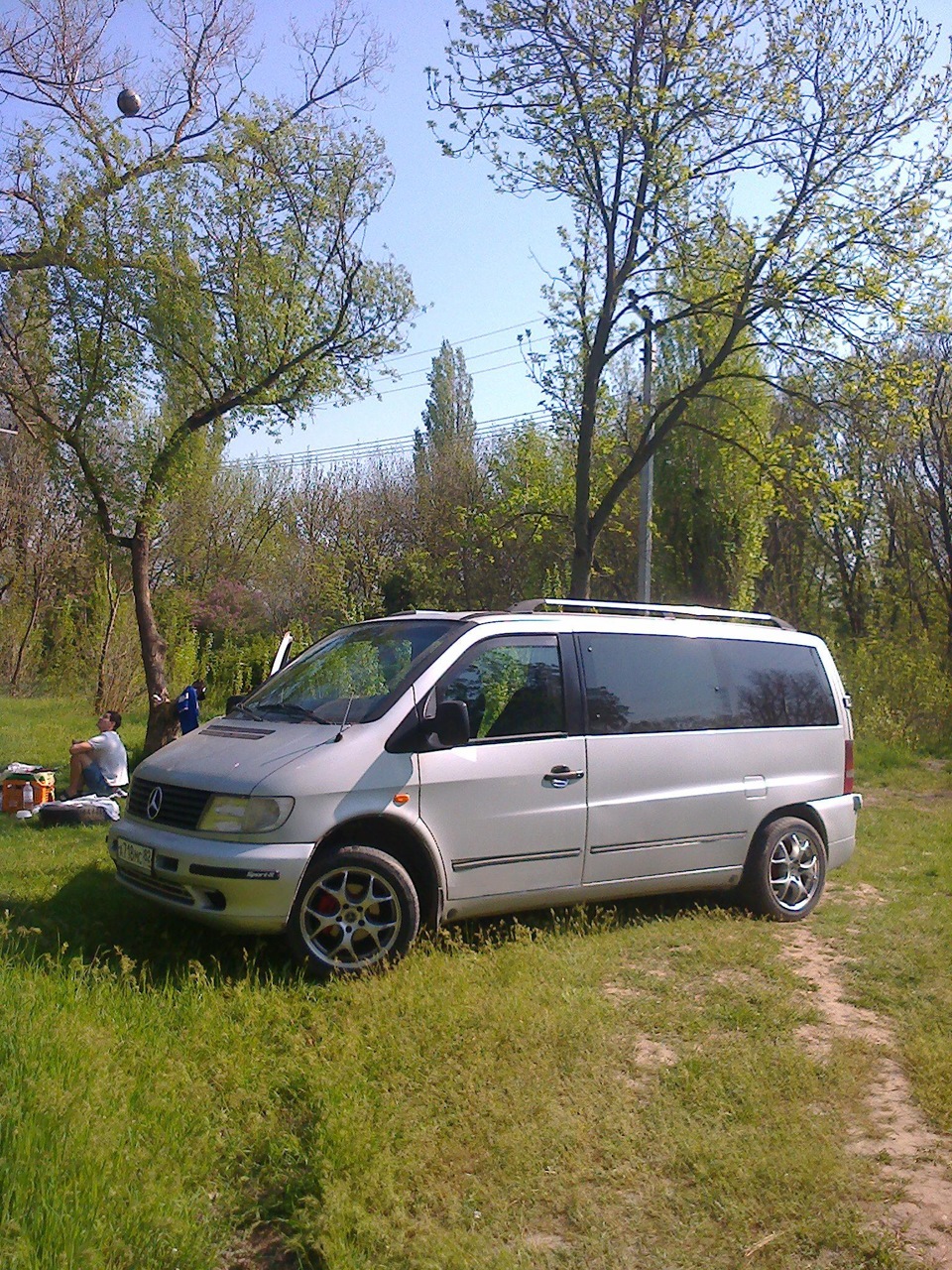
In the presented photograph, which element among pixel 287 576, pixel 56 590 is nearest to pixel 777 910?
pixel 56 590

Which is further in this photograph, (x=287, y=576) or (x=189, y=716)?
(x=287, y=576)

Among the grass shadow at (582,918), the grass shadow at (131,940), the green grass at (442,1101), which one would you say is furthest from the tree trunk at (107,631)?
the grass shadow at (582,918)

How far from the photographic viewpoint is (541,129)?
504 inches

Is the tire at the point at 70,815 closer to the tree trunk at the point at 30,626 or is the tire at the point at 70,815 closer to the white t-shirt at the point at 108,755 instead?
the white t-shirt at the point at 108,755

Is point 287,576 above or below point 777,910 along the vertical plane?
above

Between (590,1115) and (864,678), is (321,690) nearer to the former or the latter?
(590,1115)

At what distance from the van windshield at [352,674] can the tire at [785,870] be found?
2701 mm

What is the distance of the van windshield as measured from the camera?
6.66 metres

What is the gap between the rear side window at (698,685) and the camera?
7.34 m

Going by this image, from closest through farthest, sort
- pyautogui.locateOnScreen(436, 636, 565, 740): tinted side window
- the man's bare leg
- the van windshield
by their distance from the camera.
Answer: the van windshield → pyautogui.locateOnScreen(436, 636, 565, 740): tinted side window → the man's bare leg

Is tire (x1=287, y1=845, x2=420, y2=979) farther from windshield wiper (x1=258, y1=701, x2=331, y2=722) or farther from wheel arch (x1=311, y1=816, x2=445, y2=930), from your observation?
windshield wiper (x1=258, y1=701, x2=331, y2=722)

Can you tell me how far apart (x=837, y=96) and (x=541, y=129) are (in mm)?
3180

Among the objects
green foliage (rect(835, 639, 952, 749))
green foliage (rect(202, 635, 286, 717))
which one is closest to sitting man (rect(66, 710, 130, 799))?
green foliage (rect(202, 635, 286, 717))

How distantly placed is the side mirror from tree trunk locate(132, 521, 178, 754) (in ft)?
26.9
